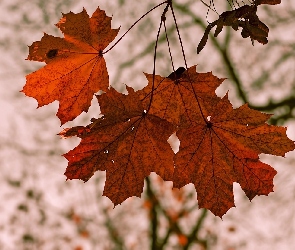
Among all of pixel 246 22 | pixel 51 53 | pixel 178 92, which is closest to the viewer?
pixel 246 22

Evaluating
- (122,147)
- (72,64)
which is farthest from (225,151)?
(72,64)

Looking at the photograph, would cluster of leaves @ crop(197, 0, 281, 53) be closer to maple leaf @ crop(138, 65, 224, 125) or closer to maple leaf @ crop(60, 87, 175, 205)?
maple leaf @ crop(138, 65, 224, 125)

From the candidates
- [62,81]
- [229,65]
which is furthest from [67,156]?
[229,65]

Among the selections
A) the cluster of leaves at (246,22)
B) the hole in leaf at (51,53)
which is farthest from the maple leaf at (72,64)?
the cluster of leaves at (246,22)

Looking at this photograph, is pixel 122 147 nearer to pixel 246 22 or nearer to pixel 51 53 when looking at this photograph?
pixel 51 53

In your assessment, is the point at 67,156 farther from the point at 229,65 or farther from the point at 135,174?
the point at 229,65
